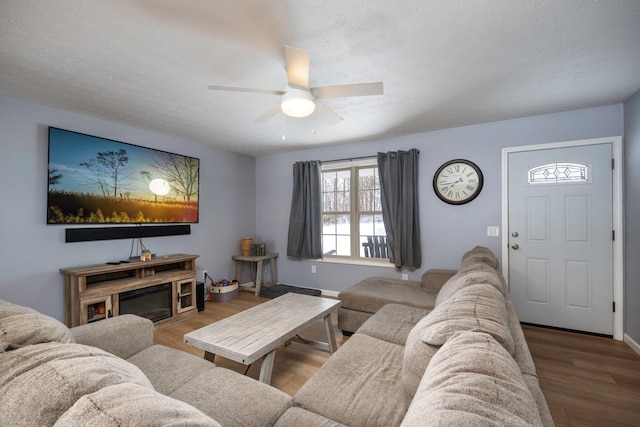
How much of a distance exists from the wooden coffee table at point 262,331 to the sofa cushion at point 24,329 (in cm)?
80

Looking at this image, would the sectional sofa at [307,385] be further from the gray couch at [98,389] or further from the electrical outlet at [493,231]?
the electrical outlet at [493,231]

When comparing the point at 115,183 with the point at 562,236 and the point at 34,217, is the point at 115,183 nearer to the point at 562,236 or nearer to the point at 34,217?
the point at 34,217

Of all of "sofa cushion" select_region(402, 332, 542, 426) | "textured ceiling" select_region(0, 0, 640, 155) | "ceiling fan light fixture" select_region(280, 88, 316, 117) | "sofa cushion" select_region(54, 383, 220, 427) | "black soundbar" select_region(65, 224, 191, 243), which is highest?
"textured ceiling" select_region(0, 0, 640, 155)

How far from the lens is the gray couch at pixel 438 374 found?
0.61 meters

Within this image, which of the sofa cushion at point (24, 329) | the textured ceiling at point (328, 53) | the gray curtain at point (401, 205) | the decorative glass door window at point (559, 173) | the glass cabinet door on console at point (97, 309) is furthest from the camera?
the gray curtain at point (401, 205)

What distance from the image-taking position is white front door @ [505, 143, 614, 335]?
2.87 meters

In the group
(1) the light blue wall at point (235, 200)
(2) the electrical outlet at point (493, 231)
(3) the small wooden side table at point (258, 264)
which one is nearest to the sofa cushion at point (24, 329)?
(1) the light blue wall at point (235, 200)

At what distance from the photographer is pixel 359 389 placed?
134cm

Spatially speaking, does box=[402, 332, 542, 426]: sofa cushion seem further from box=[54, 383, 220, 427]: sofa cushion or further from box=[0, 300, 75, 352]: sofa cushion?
box=[0, 300, 75, 352]: sofa cushion

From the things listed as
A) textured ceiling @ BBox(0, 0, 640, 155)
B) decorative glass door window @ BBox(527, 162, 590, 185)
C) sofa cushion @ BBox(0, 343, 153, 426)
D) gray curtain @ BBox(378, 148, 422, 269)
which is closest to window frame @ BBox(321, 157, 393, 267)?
gray curtain @ BBox(378, 148, 422, 269)

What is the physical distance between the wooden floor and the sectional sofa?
0.78m

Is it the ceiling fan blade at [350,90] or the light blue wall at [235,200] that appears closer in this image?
the ceiling fan blade at [350,90]

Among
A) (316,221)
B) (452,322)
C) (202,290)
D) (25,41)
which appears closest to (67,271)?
(202,290)

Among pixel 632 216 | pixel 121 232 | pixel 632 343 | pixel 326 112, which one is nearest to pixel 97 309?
pixel 121 232
